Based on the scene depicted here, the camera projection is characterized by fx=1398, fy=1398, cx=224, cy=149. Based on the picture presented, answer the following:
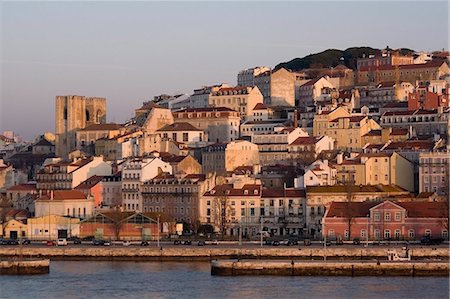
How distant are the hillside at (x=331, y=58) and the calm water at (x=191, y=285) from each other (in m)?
52.6

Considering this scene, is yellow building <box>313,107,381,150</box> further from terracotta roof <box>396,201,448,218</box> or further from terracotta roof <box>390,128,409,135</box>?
terracotta roof <box>396,201,448,218</box>

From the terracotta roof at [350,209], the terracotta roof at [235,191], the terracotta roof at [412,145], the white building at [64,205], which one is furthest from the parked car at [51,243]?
the terracotta roof at [412,145]

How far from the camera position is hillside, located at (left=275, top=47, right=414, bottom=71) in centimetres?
9075

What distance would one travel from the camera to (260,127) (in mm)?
64812

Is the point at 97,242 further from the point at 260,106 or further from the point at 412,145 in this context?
the point at 260,106

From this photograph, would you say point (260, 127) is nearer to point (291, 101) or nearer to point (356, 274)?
point (291, 101)

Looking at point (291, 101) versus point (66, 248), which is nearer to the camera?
point (66, 248)

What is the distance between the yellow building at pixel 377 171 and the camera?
53.8m

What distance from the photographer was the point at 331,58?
92.6 metres

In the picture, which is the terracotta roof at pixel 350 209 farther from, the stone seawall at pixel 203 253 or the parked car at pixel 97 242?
the parked car at pixel 97 242

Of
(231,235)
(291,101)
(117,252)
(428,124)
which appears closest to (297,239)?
(231,235)

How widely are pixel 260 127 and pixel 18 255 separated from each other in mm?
23650

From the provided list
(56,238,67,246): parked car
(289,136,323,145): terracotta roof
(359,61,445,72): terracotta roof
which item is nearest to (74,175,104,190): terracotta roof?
(56,238,67,246): parked car

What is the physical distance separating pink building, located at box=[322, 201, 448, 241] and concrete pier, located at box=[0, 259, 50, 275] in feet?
36.6
